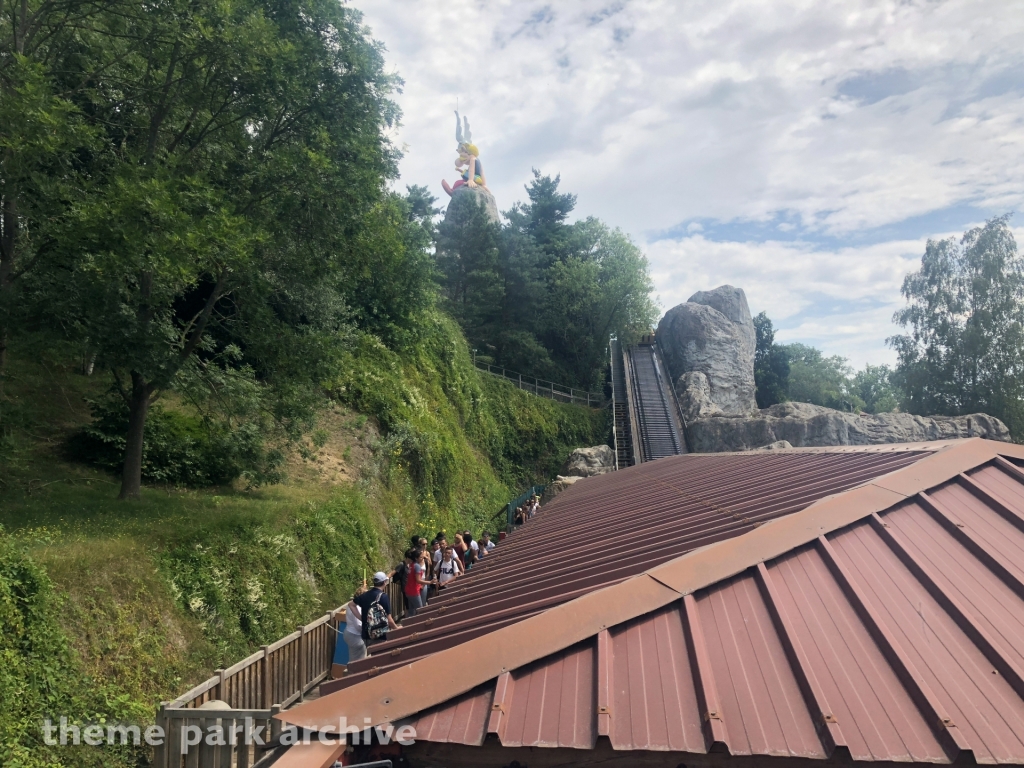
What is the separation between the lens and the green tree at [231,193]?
867 centimetres

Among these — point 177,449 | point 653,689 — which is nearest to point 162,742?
point 653,689

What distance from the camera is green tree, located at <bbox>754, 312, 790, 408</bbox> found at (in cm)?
5422

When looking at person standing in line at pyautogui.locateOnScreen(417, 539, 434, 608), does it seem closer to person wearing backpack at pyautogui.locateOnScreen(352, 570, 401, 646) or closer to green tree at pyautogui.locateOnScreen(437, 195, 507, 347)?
person wearing backpack at pyautogui.locateOnScreen(352, 570, 401, 646)

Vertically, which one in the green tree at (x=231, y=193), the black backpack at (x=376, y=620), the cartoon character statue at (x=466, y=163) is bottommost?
the black backpack at (x=376, y=620)

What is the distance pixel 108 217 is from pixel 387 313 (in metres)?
14.8

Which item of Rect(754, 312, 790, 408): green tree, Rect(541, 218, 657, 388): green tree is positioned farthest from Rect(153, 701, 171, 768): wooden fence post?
Rect(754, 312, 790, 408): green tree

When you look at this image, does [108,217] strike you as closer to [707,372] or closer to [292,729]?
[292,729]

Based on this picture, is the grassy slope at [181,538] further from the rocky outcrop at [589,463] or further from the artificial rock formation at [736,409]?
the artificial rock formation at [736,409]

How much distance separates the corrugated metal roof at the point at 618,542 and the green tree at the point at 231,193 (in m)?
5.98

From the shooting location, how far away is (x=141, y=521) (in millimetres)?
9219

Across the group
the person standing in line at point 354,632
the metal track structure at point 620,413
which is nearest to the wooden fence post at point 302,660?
the person standing in line at point 354,632

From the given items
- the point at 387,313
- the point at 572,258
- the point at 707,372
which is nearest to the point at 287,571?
the point at 387,313

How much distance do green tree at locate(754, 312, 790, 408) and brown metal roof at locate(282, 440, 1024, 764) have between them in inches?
2094

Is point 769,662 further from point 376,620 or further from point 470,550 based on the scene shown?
point 470,550
